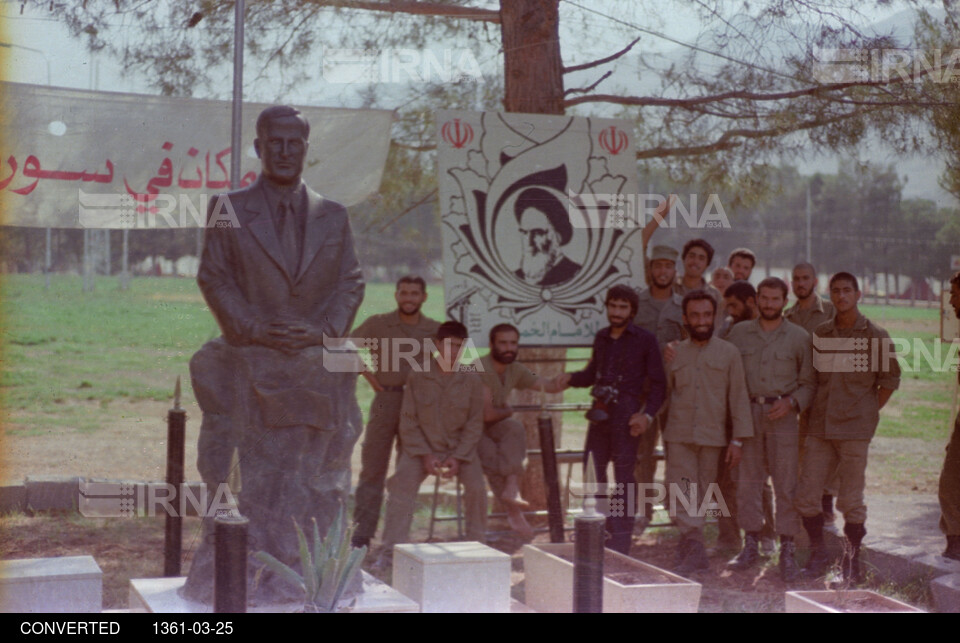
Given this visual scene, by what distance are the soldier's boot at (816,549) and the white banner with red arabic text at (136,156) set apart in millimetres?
3200

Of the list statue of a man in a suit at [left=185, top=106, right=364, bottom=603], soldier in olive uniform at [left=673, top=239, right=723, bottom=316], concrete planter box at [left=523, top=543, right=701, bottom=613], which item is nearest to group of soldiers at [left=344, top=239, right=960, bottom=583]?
soldier in olive uniform at [left=673, top=239, right=723, bottom=316]

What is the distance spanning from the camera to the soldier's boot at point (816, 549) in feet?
17.8

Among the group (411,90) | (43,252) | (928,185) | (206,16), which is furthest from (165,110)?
(928,185)

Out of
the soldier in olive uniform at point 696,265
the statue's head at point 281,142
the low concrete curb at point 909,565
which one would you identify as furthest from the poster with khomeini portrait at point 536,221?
the low concrete curb at point 909,565

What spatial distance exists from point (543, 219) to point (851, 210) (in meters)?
2.38

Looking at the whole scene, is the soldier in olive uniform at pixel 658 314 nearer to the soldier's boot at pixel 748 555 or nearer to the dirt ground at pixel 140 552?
the dirt ground at pixel 140 552

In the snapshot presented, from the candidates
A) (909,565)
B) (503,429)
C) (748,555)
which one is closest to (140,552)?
(503,429)

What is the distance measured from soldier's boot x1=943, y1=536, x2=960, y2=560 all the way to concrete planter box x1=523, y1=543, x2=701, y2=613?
1.50m

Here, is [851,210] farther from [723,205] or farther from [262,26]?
[262,26]

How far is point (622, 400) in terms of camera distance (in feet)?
18.7

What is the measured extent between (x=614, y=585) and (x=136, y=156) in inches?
141

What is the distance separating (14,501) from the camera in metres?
6.49

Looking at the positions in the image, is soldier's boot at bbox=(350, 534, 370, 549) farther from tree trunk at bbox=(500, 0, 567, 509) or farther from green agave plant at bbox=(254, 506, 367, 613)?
green agave plant at bbox=(254, 506, 367, 613)

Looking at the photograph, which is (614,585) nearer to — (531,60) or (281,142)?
(281,142)
